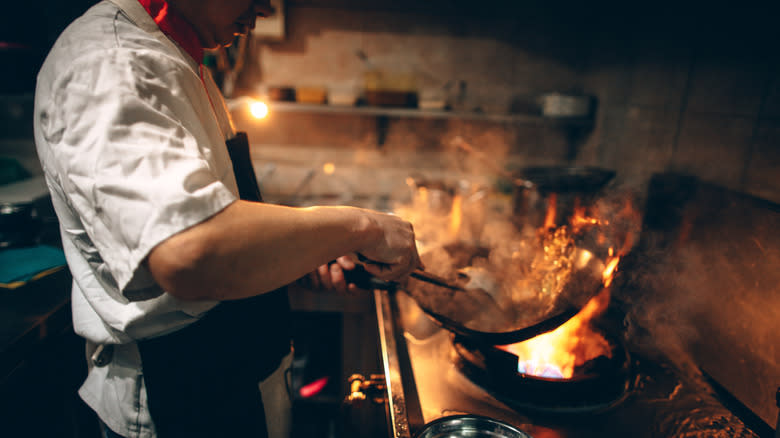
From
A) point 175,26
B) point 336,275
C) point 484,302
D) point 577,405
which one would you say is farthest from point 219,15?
point 577,405

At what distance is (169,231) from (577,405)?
1084 millimetres

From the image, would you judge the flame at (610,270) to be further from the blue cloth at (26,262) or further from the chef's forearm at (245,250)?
the blue cloth at (26,262)

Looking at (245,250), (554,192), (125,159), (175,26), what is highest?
(175,26)

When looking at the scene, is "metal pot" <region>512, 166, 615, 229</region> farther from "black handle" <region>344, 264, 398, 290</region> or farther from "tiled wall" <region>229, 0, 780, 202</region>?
"black handle" <region>344, 264, 398, 290</region>

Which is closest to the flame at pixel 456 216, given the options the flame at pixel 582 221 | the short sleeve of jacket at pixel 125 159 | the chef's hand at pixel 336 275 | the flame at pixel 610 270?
the flame at pixel 582 221

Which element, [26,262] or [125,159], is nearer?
[125,159]

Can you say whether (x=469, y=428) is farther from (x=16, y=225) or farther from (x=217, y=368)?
(x=16, y=225)

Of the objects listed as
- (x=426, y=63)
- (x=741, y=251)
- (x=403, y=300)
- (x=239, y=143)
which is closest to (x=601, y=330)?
(x=741, y=251)

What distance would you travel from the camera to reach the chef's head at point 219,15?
0.84m

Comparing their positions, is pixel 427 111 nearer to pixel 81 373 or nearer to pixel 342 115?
pixel 342 115

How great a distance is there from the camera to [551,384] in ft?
3.55

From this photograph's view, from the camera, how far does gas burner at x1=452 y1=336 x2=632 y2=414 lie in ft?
3.58

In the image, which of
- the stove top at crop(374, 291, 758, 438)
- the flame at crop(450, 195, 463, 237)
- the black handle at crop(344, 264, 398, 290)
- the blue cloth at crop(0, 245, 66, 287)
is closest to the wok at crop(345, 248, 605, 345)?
the black handle at crop(344, 264, 398, 290)

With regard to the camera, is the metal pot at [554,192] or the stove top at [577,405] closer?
the stove top at [577,405]
